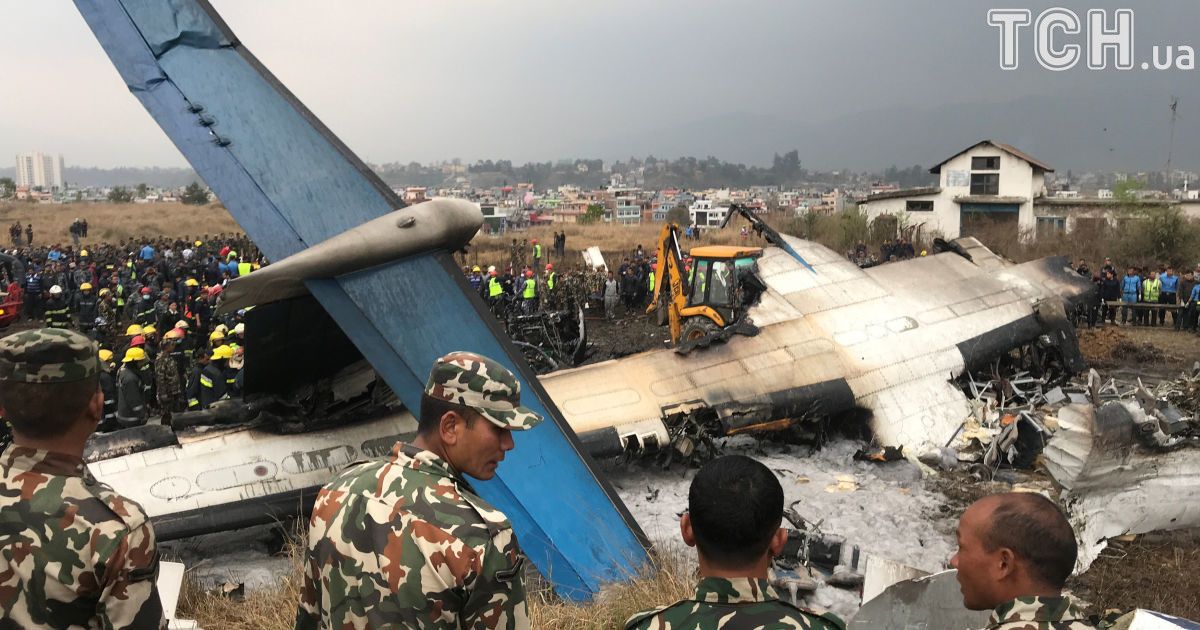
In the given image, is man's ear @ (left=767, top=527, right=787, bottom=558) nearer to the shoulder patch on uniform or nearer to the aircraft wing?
the shoulder patch on uniform

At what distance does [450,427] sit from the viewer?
8.72ft

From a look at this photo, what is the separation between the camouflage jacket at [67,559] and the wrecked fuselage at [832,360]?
7.01 m

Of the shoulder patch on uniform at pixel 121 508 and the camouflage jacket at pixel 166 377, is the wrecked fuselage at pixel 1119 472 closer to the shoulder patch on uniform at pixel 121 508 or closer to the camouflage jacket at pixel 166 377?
the shoulder patch on uniform at pixel 121 508

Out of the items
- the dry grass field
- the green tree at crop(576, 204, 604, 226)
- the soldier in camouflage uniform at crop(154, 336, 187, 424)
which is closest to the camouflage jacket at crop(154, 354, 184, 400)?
the soldier in camouflage uniform at crop(154, 336, 187, 424)

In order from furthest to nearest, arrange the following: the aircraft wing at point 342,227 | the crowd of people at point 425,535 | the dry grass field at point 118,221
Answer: the dry grass field at point 118,221 → the aircraft wing at point 342,227 → the crowd of people at point 425,535

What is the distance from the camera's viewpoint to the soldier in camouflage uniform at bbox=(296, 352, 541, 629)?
238 centimetres

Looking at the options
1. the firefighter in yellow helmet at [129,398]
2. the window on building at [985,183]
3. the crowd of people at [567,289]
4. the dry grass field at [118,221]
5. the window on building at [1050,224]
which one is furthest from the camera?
the dry grass field at [118,221]

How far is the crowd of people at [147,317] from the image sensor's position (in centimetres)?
1050

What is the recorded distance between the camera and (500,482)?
20.5ft

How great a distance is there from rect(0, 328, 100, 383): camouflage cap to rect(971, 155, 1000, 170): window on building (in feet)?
124

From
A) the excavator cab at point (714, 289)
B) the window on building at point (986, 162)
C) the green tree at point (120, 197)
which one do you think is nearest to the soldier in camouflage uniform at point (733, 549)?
the excavator cab at point (714, 289)

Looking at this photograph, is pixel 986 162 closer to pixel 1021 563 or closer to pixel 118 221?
pixel 1021 563

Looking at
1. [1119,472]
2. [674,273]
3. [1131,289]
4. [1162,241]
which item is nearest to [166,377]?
[674,273]

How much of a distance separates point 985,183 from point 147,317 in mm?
31493
